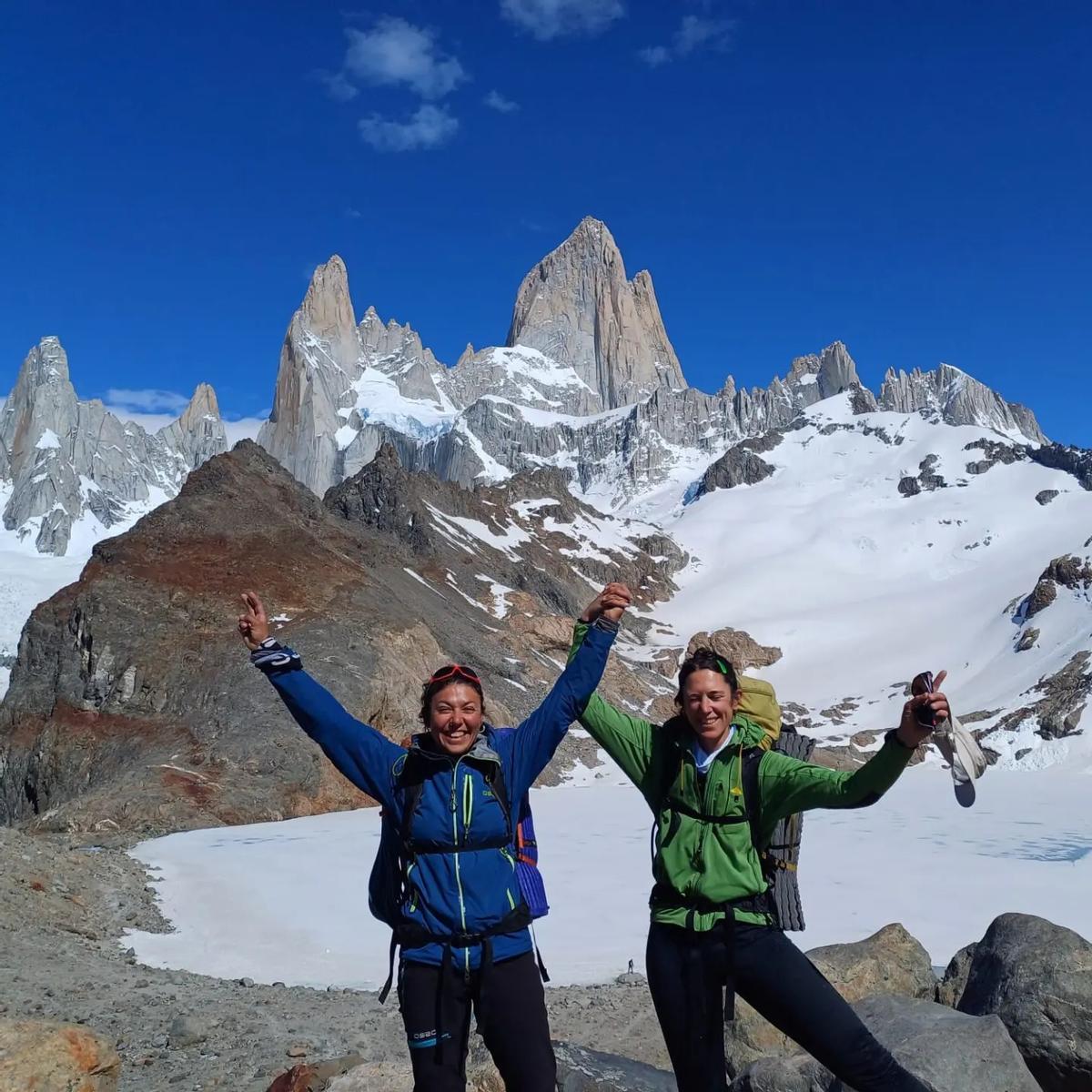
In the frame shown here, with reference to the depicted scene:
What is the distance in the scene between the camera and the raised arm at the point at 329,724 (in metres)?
4.34

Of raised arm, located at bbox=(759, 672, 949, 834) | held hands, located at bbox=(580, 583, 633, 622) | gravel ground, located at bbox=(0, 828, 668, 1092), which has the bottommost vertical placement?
gravel ground, located at bbox=(0, 828, 668, 1092)

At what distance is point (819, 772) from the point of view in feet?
14.1

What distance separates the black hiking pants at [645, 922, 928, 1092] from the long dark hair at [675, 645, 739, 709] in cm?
110

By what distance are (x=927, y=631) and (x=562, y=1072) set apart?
298ft

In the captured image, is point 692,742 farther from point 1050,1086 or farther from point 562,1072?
point 1050,1086

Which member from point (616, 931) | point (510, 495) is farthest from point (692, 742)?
point (510, 495)

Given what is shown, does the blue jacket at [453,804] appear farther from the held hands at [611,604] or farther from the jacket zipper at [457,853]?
the held hands at [611,604]

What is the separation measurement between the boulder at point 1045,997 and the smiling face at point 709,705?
333 cm

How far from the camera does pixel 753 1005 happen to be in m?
4.24

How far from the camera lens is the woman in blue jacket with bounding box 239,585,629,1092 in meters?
3.98

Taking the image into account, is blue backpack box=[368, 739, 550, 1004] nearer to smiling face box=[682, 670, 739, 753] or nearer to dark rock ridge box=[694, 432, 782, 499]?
smiling face box=[682, 670, 739, 753]

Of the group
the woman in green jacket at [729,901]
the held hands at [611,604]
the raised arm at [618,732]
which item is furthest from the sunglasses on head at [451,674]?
the woman in green jacket at [729,901]

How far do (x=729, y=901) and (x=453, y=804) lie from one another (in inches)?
52.6

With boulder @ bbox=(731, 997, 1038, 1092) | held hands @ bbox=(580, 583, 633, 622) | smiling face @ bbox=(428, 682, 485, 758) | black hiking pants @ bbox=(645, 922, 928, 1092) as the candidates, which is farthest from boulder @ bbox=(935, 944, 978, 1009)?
smiling face @ bbox=(428, 682, 485, 758)
